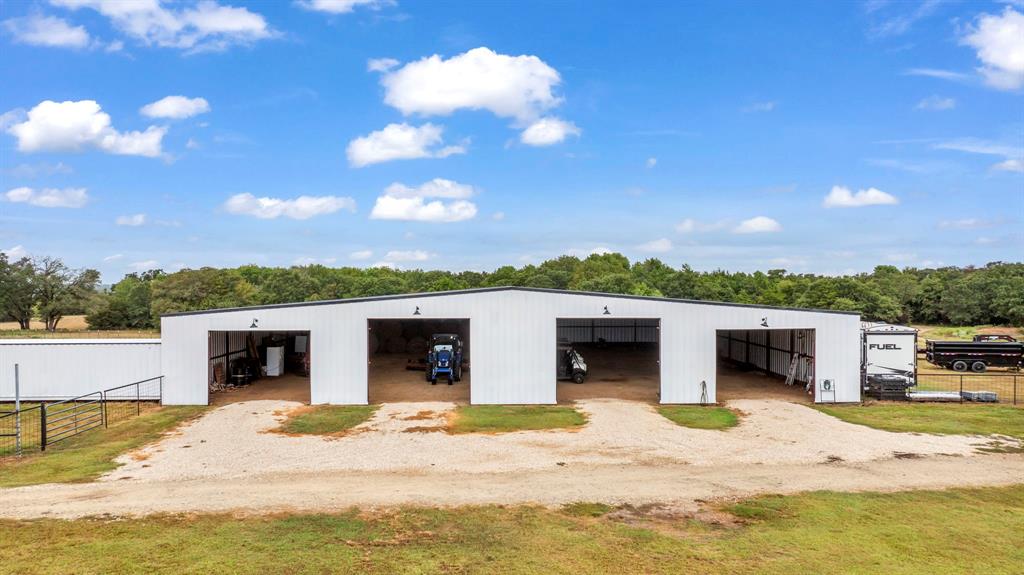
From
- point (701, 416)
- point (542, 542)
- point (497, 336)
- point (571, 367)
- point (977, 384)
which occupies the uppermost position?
point (497, 336)

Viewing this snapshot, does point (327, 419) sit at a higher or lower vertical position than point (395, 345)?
lower

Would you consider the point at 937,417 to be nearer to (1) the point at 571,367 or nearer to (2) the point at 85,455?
(1) the point at 571,367

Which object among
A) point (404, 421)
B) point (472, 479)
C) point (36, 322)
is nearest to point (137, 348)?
point (404, 421)

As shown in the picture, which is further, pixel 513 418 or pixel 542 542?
pixel 513 418

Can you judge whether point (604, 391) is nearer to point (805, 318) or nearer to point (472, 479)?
point (805, 318)

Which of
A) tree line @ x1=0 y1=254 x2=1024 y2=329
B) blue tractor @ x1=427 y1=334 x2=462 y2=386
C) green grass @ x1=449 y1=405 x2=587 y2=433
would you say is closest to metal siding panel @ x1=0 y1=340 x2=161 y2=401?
blue tractor @ x1=427 y1=334 x2=462 y2=386

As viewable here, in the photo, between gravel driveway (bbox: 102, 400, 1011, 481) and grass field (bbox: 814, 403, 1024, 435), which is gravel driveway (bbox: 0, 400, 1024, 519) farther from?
grass field (bbox: 814, 403, 1024, 435)

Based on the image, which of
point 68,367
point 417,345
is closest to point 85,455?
point 68,367
